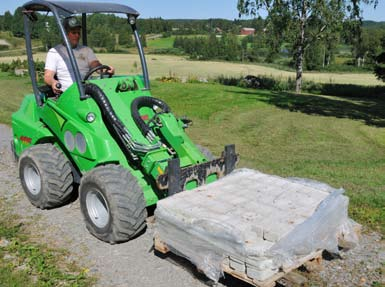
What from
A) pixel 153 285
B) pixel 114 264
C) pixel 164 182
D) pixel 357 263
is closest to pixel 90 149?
pixel 164 182

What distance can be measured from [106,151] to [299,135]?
24.9 ft

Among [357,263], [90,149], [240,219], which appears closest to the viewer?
[240,219]

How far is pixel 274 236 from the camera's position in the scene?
3.82 meters

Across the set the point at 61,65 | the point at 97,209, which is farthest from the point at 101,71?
the point at 97,209

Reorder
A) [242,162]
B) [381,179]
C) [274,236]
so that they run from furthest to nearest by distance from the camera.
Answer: [242,162]
[381,179]
[274,236]

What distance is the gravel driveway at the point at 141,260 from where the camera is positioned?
14.4ft

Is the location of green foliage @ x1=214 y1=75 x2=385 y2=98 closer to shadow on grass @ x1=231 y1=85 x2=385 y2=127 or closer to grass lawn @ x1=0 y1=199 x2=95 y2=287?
shadow on grass @ x1=231 y1=85 x2=385 y2=127

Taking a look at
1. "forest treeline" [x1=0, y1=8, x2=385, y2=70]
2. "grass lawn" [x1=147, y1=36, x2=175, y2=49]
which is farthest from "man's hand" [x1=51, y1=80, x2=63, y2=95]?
"grass lawn" [x1=147, y1=36, x2=175, y2=49]

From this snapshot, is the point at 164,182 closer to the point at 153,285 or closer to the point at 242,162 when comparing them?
the point at 153,285

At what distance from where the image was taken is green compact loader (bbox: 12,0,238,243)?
488 centimetres

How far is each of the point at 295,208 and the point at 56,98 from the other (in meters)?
3.40

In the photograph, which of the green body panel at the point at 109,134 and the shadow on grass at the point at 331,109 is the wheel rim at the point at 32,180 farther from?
the shadow on grass at the point at 331,109

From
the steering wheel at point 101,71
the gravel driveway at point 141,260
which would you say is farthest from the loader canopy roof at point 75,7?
the gravel driveway at point 141,260

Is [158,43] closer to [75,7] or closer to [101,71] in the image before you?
[101,71]
